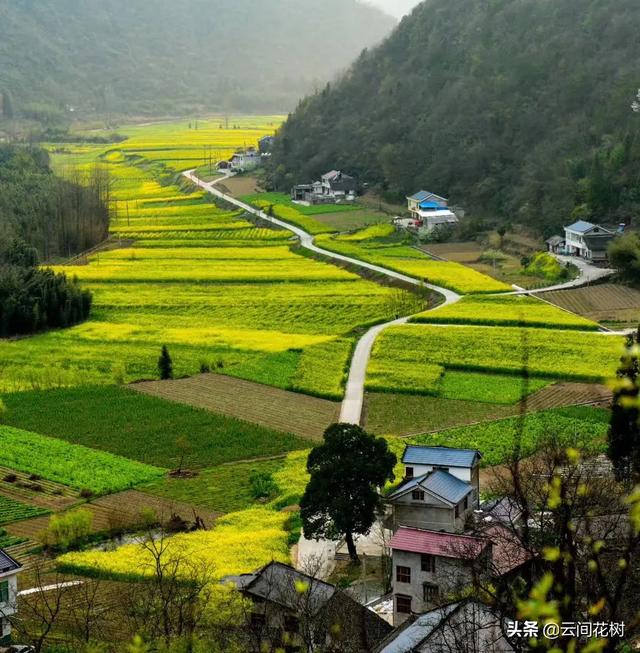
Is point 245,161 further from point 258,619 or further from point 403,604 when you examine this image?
point 258,619

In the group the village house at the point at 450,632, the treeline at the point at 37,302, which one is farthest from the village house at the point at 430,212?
the village house at the point at 450,632

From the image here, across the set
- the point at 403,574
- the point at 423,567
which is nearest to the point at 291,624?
the point at 403,574

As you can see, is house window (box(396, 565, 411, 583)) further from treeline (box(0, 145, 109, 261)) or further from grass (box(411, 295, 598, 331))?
treeline (box(0, 145, 109, 261))

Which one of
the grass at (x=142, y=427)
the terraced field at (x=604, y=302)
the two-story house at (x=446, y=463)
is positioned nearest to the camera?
the two-story house at (x=446, y=463)

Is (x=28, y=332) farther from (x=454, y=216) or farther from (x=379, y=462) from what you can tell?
(x=454, y=216)

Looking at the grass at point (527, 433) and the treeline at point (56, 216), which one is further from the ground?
the treeline at point (56, 216)

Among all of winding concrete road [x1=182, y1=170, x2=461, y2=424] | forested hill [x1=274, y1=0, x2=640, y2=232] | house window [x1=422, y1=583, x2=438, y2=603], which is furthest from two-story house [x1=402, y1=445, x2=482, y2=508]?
forested hill [x1=274, y1=0, x2=640, y2=232]

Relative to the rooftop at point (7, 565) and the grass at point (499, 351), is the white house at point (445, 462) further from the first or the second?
the grass at point (499, 351)
